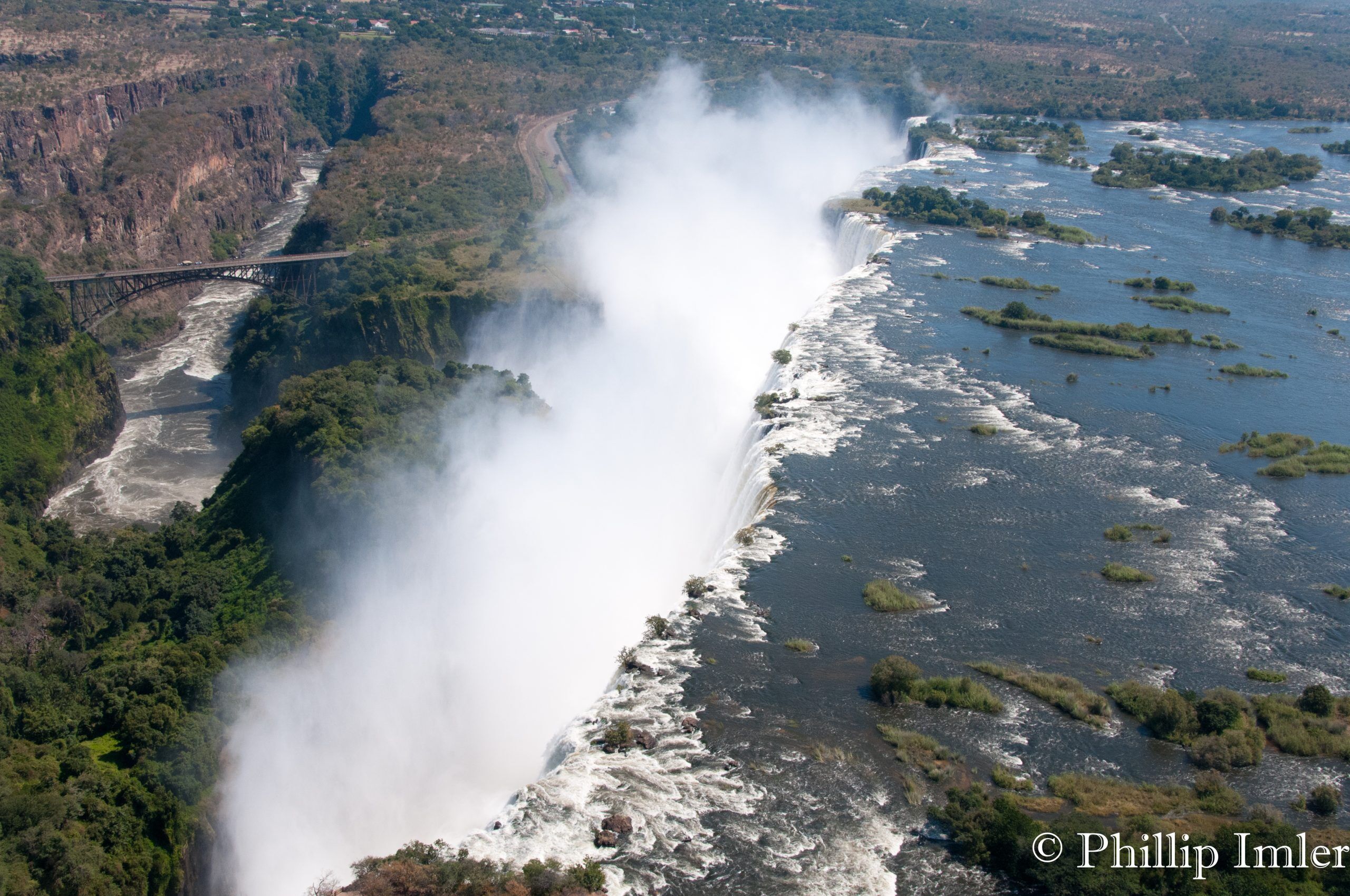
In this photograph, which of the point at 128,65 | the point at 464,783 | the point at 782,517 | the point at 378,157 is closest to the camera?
the point at 464,783

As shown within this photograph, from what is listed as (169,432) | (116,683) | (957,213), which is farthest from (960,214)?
(116,683)

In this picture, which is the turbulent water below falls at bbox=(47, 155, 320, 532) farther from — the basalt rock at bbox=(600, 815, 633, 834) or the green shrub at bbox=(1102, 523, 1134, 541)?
the green shrub at bbox=(1102, 523, 1134, 541)

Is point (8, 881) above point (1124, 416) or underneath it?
underneath

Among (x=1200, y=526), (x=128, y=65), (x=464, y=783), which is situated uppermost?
(x=128, y=65)

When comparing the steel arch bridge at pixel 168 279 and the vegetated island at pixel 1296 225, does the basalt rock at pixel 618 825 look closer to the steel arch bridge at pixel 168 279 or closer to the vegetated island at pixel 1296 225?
the steel arch bridge at pixel 168 279

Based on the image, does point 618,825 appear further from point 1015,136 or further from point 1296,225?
point 1015,136

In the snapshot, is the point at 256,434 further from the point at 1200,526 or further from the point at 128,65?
the point at 128,65

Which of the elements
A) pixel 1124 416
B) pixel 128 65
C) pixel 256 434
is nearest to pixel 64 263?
pixel 256 434
